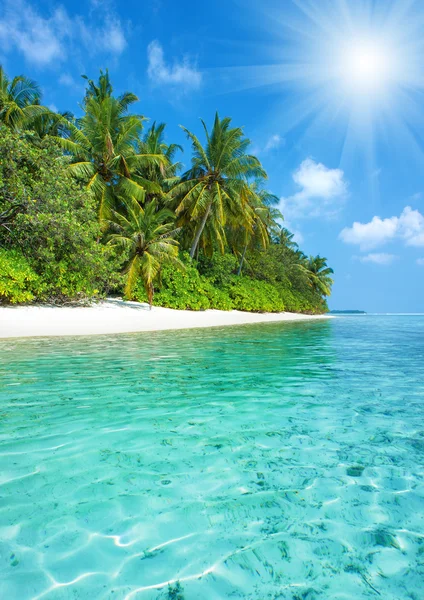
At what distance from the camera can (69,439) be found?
2900 millimetres

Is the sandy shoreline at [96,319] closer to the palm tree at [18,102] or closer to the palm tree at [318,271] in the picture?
the palm tree at [18,102]

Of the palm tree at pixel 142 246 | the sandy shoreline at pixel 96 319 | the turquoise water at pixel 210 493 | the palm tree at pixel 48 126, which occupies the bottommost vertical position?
the turquoise water at pixel 210 493

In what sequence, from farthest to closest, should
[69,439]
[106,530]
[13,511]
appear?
[69,439] < [13,511] < [106,530]

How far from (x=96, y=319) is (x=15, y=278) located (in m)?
3.72

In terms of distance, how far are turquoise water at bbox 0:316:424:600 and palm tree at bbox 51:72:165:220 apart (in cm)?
1744

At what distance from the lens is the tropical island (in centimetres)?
1476

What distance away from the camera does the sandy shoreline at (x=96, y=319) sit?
475 inches

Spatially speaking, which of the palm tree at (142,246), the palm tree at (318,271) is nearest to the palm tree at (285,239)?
the palm tree at (318,271)

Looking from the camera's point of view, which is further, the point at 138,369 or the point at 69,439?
the point at 138,369

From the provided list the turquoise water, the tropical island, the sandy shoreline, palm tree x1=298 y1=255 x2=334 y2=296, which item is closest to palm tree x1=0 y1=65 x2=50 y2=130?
the tropical island

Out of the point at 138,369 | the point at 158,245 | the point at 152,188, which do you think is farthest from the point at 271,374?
the point at 152,188

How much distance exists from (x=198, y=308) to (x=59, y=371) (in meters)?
17.0

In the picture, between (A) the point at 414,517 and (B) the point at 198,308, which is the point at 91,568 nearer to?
(A) the point at 414,517

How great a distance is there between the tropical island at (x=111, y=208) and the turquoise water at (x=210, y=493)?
11.7 meters
